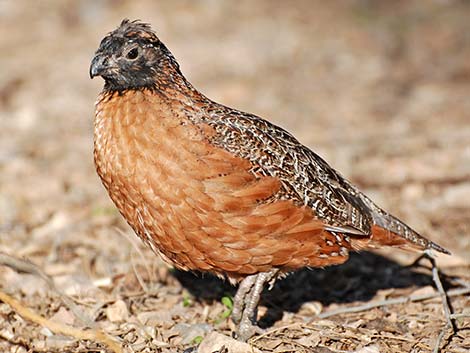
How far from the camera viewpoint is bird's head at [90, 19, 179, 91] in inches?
205

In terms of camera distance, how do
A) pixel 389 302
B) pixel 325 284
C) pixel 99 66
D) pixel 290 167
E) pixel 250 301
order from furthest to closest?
1. pixel 325 284
2. pixel 389 302
3. pixel 290 167
4. pixel 250 301
5. pixel 99 66

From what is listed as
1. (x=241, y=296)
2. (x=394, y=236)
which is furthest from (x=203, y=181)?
(x=394, y=236)

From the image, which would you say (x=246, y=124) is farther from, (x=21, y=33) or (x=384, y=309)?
Answer: (x=21, y=33)

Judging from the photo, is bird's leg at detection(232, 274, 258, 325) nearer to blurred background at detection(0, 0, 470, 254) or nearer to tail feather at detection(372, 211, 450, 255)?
tail feather at detection(372, 211, 450, 255)

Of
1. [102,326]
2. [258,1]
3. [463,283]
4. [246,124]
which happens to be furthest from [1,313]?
[258,1]

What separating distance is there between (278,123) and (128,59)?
5607 millimetres

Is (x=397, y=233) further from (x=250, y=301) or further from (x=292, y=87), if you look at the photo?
(x=292, y=87)

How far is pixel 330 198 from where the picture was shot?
5625 millimetres

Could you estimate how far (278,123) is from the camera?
35.0 feet

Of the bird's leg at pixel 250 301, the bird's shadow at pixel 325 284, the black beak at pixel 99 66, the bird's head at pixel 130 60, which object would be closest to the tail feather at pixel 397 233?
the bird's shadow at pixel 325 284

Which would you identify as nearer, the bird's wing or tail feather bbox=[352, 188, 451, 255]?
the bird's wing

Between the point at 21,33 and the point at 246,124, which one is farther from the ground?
the point at 21,33

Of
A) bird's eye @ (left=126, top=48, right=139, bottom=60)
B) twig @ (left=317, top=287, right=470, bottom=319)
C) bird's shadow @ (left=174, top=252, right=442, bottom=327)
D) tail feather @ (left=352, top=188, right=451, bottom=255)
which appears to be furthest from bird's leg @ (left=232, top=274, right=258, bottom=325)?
bird's eye @ (left=126, top=48, right=139, bottom=60)

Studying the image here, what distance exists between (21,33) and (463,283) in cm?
1052
